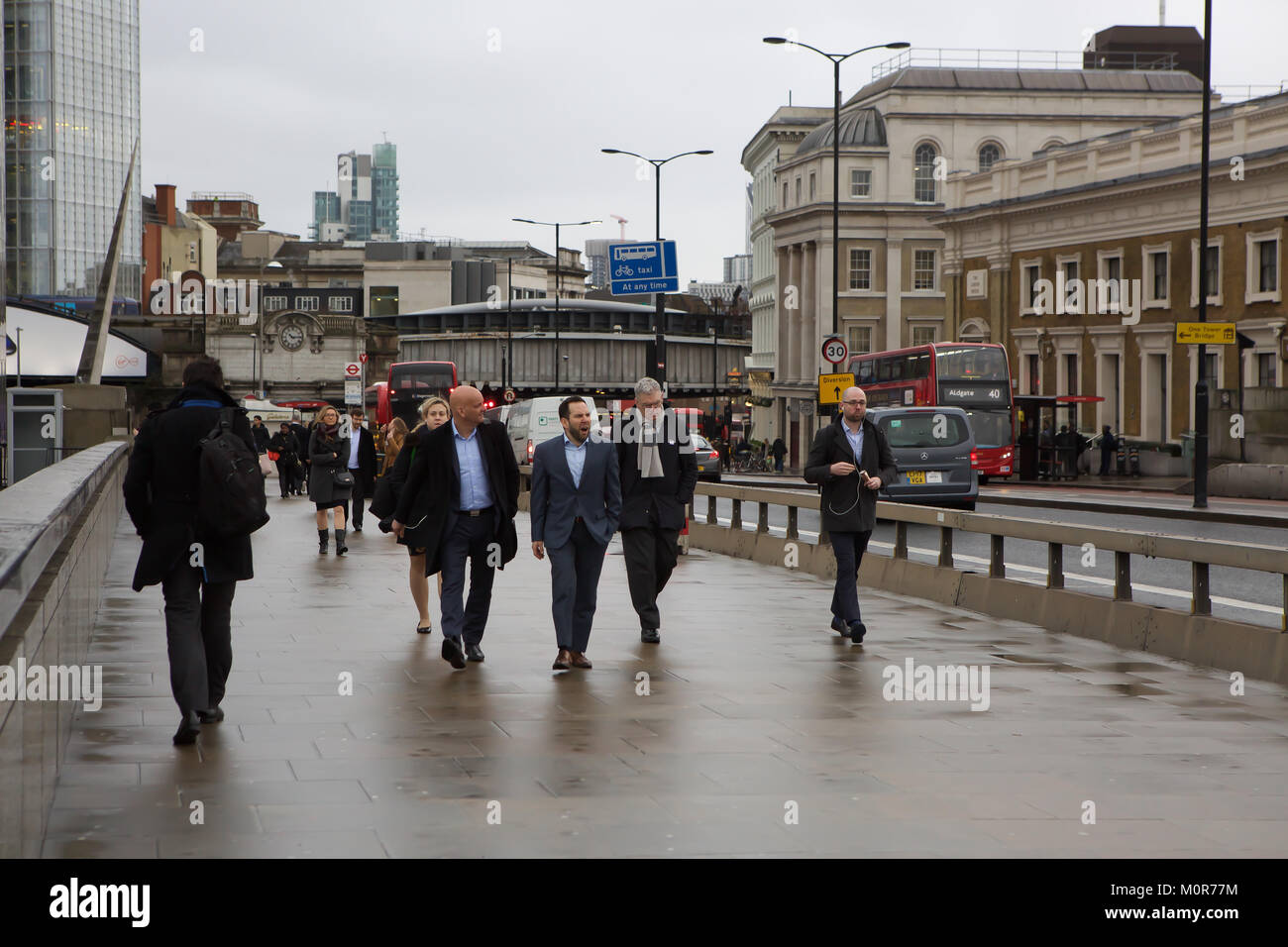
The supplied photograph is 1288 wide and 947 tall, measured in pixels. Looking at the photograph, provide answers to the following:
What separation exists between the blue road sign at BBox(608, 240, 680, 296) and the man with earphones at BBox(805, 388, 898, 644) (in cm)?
1418

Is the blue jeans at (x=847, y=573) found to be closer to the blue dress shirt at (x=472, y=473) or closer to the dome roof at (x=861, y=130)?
the blue dress shirt at (x=472, y=473)

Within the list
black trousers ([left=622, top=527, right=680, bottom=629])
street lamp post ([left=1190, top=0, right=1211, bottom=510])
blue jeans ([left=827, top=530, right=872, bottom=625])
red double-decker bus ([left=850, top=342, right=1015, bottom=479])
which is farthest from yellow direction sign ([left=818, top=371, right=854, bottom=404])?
black trousers ([left=622, top=527, right=680, bottom=629])

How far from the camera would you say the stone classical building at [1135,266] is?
46188mm

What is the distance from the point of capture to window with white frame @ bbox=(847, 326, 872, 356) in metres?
88.2

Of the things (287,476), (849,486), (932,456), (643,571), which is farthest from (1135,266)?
(643,571)

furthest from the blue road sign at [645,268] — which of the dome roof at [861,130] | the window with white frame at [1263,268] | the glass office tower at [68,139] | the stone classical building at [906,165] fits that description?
the glass office tower at [68,139]

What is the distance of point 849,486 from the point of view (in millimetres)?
12266

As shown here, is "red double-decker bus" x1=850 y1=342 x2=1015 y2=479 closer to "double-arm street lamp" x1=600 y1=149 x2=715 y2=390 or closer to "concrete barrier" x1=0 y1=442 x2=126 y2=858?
"double-arm street lamp" x1=600 y1=149 x2=715 y2=390

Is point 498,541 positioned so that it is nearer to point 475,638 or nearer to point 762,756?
point 475,638

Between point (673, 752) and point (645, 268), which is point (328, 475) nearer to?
point (645, 268)

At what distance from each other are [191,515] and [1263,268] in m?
43.7

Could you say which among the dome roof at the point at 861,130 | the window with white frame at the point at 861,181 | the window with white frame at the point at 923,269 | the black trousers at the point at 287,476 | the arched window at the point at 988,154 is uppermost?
the dome roof at the point at 861,130

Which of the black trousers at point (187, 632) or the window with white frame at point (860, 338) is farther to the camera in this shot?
the window with white frame at point (860, 338)

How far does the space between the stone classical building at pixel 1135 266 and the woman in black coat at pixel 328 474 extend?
2327cm
